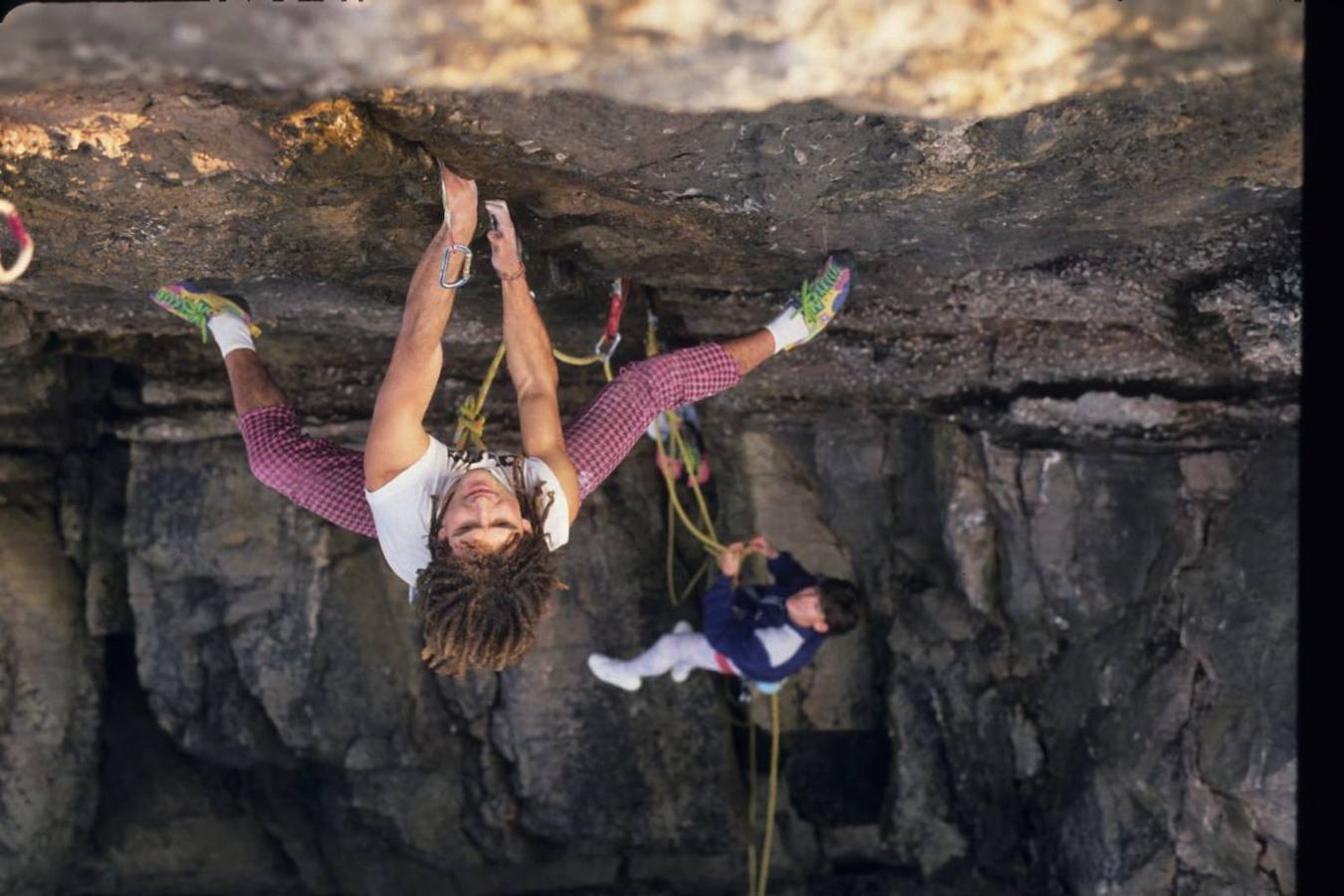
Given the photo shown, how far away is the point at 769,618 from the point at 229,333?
2071 mm

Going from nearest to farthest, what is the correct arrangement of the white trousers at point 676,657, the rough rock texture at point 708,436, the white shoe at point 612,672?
the rough rock texture at point 708,436
the white trousers at point 676,657
the white shoe at point 612,672

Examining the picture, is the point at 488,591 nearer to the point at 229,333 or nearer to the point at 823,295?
the point at 229,333

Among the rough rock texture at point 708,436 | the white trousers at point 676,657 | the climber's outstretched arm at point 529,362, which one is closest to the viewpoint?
the rough rock texture at point 708,436

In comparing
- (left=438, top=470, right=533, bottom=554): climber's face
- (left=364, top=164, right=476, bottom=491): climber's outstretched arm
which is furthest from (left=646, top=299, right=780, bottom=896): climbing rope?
(left=438, top=470, right=533, bottom=554): climber's face

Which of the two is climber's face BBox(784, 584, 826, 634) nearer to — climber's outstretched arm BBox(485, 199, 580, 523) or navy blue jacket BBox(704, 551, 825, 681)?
navy blue jacket BBox(704, 551, 825, 681)

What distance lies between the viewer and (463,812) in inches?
219

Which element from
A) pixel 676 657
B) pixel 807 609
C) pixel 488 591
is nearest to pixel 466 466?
pixel 488 591

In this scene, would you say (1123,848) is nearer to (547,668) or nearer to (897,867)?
(897,867)

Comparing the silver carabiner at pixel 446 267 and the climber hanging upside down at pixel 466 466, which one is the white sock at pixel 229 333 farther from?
the silver carabiner at pixel 446 267

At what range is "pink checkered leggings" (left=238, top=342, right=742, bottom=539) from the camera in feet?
11.4

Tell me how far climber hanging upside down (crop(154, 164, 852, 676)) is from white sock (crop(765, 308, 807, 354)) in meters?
0.27

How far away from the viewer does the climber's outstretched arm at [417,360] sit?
306 cm

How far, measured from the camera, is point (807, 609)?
4.57 metres

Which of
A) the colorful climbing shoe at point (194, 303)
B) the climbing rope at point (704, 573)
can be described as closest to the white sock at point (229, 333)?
the colorful climbing shoe at point (194, 303)
